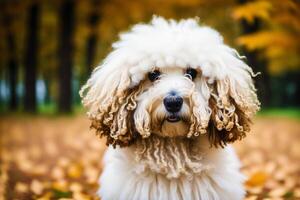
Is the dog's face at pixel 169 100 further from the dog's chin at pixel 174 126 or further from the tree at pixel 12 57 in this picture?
the tree at pixel 12 57

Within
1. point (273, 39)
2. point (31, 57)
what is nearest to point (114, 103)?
point (273, 39)

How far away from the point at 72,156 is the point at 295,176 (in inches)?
133

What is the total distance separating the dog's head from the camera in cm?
389

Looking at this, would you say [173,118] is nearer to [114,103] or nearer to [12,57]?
[114,103]

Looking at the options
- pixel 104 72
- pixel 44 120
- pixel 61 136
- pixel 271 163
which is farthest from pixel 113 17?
pixel 104 72

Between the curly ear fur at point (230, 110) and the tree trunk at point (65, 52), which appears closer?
the curly ear fur at point (230, 110)

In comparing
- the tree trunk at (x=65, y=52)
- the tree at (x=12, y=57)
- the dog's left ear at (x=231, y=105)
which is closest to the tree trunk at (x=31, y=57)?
the tree trunk at (x=65, y=52)

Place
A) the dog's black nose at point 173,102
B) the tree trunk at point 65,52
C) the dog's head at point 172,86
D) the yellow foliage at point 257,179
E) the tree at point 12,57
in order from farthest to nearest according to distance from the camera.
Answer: the tree at point 12,57 < the tree trunk at point 65,52 < the yellow foliage at point 257,179 < the dog's head at point 172,86 < the dog's black nose at point 173,102

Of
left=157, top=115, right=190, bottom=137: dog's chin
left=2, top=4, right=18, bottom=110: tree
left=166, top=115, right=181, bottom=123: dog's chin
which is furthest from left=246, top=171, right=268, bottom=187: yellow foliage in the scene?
left=2, top=4, right=18, bottom=110: tree

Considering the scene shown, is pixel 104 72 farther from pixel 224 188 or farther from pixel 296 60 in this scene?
pixel 296 60

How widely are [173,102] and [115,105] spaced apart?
1.78 ft

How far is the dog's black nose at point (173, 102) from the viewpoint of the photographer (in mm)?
3724

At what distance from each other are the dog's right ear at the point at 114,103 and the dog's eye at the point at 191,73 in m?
0.38

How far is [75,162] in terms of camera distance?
7.97 m
